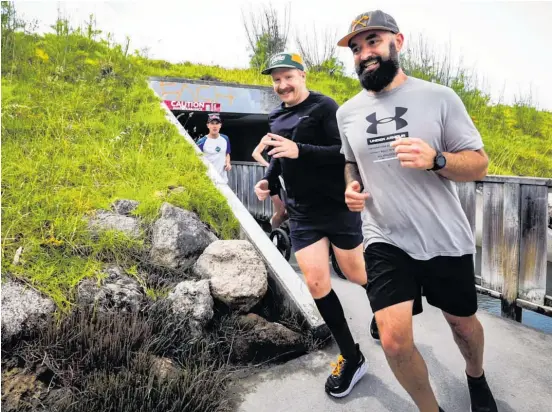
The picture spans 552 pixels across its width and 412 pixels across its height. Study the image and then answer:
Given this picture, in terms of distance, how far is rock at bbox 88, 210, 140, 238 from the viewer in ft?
13.5

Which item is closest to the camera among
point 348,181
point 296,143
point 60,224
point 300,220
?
point 348,181

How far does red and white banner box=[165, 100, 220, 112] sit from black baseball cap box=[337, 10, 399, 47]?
32.2 feet

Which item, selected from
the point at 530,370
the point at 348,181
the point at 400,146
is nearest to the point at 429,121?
the point at 400,146

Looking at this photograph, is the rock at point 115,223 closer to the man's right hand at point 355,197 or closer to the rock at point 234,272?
the rock at point 234,272

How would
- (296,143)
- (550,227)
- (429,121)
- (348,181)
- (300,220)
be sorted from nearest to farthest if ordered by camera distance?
(429,121)
(348,181)
(296,143)
(300,220)
(550,227)

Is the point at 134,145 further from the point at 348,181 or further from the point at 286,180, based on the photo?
the point at 348,181

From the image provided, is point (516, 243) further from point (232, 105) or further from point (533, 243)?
point (232, 105)

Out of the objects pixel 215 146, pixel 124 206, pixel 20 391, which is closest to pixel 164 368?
pixel 20 391

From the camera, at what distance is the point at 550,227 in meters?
7.15

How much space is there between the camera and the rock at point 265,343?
132 inches

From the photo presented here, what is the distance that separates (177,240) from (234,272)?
733 millimetres

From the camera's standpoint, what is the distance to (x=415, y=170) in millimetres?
2188

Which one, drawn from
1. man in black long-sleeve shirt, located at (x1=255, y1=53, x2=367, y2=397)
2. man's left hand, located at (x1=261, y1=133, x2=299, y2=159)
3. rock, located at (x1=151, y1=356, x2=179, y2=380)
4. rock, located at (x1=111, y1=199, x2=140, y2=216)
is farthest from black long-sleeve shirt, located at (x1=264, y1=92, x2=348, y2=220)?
rock, located at (x1=111, y1=199, x2=140, y2=216)

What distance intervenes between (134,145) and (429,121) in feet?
18.3
